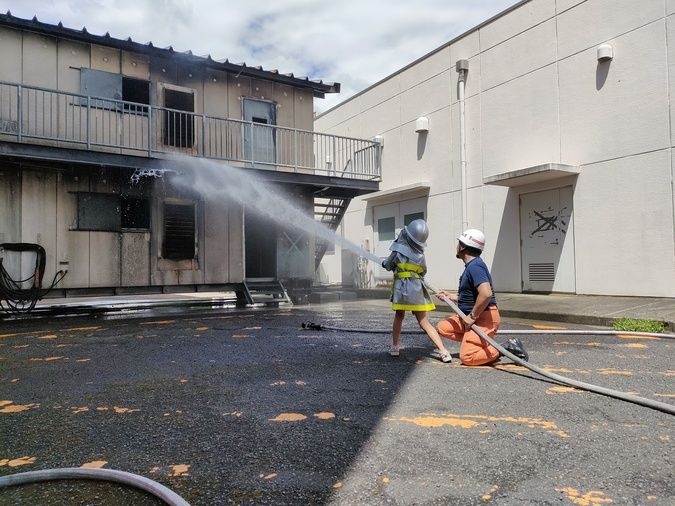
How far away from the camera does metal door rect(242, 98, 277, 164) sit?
1379 centimetres

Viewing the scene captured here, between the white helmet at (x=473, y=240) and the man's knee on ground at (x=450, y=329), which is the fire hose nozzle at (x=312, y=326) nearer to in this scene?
the man's knee on ground at (x=450, y=329)

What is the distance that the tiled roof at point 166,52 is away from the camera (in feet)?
36.2

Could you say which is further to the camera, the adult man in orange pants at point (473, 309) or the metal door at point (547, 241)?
the metal door at point (547, 241)

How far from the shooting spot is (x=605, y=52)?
38.5ft

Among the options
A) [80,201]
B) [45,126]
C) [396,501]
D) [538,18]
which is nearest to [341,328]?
[396,501]

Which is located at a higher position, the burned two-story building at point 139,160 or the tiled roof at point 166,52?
the tiled roof at point 166,52

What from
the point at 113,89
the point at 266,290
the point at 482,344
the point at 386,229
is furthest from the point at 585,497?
the point at 386,229

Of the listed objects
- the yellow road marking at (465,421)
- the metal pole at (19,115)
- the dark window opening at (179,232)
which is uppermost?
the metal pole at (19,115)

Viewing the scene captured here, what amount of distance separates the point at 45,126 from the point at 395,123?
12.2 m

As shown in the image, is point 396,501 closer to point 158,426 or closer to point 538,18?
point 158,426

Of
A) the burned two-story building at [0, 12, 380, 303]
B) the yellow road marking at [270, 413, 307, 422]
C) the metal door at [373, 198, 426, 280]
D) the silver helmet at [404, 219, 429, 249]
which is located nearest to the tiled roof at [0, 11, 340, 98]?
the burned two-story building at [0, 12, 380, 303]

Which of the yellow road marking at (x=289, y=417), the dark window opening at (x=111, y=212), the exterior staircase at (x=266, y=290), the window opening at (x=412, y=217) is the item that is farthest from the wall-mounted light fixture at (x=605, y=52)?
the yellow road marking at (x=289, y=417)

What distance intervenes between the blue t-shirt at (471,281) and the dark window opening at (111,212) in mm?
9335

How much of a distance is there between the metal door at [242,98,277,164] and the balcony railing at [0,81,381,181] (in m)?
0.03
